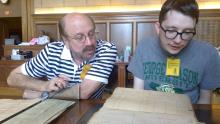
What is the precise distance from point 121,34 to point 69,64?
11.7 ft

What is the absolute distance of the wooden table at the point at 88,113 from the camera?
81 centimetres

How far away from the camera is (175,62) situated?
4.29ft

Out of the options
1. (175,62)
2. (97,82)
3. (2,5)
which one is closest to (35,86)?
(97,82)

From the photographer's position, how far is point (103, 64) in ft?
4.54

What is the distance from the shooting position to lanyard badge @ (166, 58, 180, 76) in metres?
1.30

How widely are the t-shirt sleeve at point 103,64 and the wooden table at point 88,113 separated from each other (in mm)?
276

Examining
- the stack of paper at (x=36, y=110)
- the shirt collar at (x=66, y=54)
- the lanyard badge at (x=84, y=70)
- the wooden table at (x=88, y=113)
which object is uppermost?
the shirt collar at (x=66, y=54)

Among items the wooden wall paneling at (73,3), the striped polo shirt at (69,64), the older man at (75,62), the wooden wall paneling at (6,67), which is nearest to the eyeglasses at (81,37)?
the older man at (75,62)

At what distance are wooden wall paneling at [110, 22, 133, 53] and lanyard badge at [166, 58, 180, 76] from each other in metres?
3.64

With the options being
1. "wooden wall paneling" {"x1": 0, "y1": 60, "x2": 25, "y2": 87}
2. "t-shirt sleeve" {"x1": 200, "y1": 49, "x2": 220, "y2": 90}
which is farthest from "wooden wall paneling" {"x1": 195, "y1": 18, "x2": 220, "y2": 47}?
"t-shirt sleeve" {"x1": 200, "y1": 49, "x2": 220, "y2": 90}

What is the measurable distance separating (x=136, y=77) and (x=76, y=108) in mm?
492

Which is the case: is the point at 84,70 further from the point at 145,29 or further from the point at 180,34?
the point at 145,29

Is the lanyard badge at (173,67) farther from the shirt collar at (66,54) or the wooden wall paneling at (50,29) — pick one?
the wooden wall paneling at (50,29)

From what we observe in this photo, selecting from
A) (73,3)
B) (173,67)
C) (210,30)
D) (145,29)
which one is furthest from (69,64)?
(73,3)
